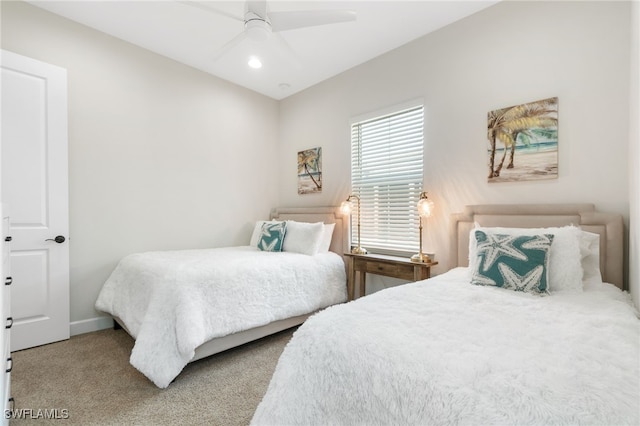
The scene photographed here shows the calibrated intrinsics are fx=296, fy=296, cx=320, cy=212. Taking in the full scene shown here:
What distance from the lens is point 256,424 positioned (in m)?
1.12

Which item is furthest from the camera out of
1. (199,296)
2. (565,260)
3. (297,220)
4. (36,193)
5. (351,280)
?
(297,220)

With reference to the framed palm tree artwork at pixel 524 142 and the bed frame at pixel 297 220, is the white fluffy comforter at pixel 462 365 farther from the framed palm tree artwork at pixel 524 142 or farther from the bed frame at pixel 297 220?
the bed frame at pixel 297 220

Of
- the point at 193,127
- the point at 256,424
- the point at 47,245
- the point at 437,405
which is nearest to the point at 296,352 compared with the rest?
the point at 256,424

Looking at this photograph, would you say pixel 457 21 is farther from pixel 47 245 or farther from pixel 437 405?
pixel 47 245

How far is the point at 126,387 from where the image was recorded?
1.92 meters

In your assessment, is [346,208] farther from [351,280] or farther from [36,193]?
[36,193]

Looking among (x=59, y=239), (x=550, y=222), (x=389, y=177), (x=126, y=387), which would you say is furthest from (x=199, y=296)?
(x=550, y=222)

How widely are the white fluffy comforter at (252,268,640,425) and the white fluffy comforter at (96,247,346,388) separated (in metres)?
1.07

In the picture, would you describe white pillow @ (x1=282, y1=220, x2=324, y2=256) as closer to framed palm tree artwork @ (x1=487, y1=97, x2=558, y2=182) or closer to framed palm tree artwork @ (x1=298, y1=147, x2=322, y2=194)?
framed palm tree artwork @ (x1=298, y1=147, x2=322, y2=194)

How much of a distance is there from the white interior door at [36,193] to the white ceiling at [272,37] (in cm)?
74

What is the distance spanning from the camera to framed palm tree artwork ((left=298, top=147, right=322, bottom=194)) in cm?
391

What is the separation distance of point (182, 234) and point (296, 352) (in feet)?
9.12

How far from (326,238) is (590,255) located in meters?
2.26

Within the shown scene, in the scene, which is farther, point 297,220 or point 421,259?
point 297,220
